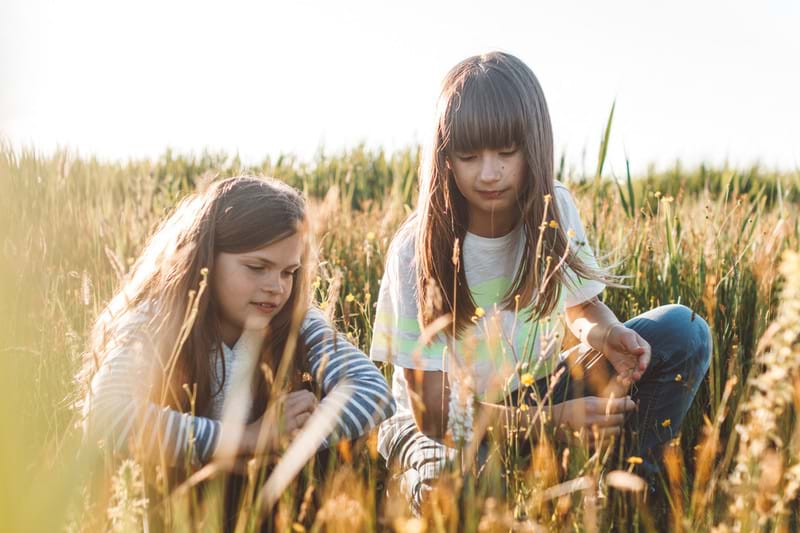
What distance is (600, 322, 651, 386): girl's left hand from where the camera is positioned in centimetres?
231

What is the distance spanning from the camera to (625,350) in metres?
2.35

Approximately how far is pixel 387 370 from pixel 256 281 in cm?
61

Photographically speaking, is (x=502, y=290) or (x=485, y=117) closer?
(x=485, y=117)

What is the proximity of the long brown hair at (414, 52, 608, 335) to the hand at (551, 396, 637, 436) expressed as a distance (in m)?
0.34

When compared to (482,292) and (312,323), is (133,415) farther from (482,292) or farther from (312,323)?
(482,292)

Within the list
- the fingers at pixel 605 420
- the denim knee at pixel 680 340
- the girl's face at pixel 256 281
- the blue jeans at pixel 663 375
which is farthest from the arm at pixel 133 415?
the denim knee at pixel 680 340

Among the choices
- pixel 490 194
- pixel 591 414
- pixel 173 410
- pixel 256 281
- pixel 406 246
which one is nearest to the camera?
pixel 173 410

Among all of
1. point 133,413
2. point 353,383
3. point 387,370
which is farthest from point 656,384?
point 133,413

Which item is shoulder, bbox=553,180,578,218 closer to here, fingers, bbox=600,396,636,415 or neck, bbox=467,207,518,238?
neck, bbox=467,207,518,238

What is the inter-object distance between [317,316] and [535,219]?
696mm

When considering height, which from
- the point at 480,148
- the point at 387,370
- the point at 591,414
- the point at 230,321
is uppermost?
the point at 480,148

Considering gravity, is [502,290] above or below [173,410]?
above

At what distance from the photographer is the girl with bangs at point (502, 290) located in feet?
Result: 7.45

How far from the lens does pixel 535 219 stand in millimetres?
2346
